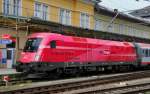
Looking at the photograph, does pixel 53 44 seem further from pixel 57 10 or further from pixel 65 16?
pixel 65 16

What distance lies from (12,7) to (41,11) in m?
4.09

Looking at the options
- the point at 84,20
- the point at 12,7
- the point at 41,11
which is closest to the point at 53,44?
the point at 12,7

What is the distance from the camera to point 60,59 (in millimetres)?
27422

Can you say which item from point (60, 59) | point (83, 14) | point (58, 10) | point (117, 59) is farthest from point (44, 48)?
point (83, 14)

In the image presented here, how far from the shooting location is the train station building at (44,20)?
3322cm

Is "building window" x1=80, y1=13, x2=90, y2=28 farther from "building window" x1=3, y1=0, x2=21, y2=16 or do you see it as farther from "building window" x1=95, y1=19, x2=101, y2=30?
"building window" x1=3, y1=0, x2=21, y2=16

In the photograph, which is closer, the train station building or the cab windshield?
the cab windshield

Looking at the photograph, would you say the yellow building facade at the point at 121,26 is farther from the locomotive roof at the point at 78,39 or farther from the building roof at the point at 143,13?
the locomotive roof at the point at 78,39

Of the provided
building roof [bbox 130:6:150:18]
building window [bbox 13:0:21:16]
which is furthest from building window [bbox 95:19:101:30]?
building roof [bbox 130:6:150:18]

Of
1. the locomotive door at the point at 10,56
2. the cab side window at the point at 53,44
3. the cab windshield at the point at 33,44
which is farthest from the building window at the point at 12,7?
the cab side window at the point at 53,44

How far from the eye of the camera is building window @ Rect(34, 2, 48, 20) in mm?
37741

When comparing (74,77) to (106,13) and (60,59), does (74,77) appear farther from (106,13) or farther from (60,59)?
(106,13)

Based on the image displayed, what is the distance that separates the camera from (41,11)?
38312mm

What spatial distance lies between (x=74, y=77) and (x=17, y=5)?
979cm
